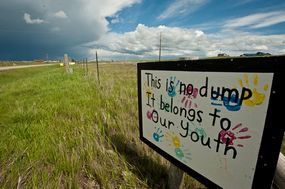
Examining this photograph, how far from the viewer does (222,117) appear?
1027 mm

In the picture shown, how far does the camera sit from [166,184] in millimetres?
1832

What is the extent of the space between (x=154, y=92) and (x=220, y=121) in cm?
70

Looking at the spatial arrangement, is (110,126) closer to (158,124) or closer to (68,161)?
(68,161)

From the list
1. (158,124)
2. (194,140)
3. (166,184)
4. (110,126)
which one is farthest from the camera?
(110,126)

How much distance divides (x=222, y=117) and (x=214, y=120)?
0.21ft

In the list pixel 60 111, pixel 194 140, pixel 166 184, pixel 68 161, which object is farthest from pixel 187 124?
pixel 60 111

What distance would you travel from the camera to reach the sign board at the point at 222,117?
818 mm

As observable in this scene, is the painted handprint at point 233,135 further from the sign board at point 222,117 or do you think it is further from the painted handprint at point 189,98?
the painted handprint at point 189,98

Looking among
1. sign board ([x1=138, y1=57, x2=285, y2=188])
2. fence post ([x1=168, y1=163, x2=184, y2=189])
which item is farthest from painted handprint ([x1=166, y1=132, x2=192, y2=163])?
fence post ([x1=168, y1=163, x2=184, y2=189])

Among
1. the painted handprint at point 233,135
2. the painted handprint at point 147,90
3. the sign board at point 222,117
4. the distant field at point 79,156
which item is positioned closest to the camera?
the sign board at point 222,117

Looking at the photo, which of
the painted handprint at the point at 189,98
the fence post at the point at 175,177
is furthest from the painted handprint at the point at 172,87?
the fence post at the point at 175,177

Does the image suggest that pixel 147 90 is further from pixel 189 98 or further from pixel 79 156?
pixel 79 156

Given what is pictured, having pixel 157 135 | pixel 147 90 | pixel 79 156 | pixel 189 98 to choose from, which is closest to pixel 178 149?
pixel 157 135

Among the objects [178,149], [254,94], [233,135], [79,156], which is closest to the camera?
[254,94]
